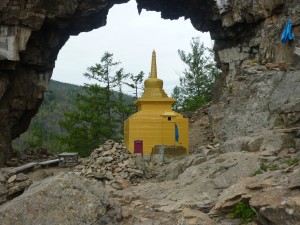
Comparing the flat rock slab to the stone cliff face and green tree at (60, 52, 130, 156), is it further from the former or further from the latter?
green tree at (60, 52, 130, 156)

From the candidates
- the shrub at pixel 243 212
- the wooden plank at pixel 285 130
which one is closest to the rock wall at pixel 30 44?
the wooden plank at pixel 285 130

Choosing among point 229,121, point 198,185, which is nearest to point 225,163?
point 198,185

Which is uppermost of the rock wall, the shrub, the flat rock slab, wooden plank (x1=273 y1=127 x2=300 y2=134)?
the rock wall

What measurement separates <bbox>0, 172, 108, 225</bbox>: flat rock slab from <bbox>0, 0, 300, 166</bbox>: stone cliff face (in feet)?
24.1

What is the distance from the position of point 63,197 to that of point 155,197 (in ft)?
11.6

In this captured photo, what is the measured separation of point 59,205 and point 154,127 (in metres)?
10.8

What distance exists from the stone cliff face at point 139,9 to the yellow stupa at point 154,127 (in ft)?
5.31

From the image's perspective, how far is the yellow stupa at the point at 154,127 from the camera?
50.9 ft

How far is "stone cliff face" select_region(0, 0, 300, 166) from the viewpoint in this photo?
16.0 metres

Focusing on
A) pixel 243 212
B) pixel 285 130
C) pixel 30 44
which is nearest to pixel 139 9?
pixel 30 44

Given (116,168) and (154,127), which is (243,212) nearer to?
(116,168)

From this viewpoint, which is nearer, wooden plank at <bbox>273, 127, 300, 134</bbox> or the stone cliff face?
wooden plank at <bbox>273, 127, 300, 134</bbox>

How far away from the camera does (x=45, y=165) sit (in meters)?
16.5

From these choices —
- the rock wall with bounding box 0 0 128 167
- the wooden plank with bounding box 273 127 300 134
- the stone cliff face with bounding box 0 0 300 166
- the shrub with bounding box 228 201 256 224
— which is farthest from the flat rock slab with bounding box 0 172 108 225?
the rock wall with bounding box 0 0 128 167
